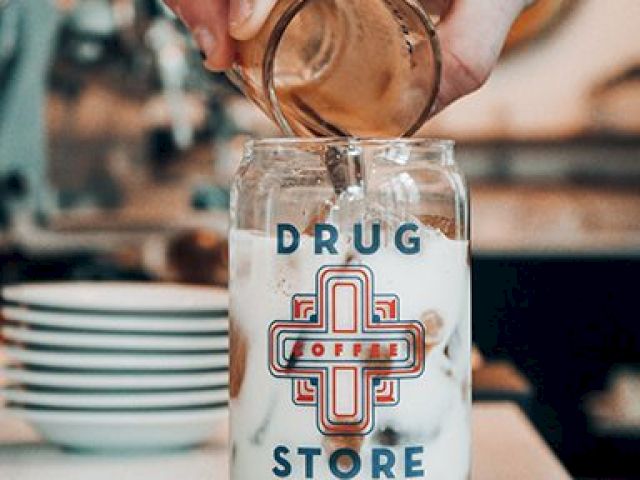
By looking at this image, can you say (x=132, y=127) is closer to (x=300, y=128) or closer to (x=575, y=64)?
(x=575, y=64)

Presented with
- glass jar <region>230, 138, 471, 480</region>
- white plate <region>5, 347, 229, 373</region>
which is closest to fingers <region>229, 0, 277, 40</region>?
glass jar <region>230, 138, 471, 480</region>

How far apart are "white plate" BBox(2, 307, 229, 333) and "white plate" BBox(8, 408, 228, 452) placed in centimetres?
7

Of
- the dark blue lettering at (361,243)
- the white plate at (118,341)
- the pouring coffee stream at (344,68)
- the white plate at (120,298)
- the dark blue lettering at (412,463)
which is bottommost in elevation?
the dark blue lettering at (412,463)

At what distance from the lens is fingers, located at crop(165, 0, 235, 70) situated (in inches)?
37.5

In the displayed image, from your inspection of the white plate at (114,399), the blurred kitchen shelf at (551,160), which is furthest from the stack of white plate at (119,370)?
the blurred kitchen shelf at (551,160)

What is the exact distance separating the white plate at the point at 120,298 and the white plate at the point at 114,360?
4cm

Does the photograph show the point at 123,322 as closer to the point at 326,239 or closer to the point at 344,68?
the point at 344,68


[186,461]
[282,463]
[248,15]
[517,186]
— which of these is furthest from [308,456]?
[517,186]

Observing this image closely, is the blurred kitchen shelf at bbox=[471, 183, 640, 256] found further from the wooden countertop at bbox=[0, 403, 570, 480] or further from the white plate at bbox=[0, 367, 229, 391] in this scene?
the white plate at bbox=[0, 367, 229, 391]

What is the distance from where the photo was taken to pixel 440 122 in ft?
14.1

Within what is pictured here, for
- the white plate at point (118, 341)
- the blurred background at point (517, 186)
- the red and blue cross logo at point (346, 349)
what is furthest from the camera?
the blurred background at point (517, 186)

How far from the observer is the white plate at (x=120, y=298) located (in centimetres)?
117

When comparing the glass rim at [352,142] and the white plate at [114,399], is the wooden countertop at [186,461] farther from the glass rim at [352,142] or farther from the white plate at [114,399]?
the glass rim at [352,142]

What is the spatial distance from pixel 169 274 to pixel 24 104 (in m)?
1.02
